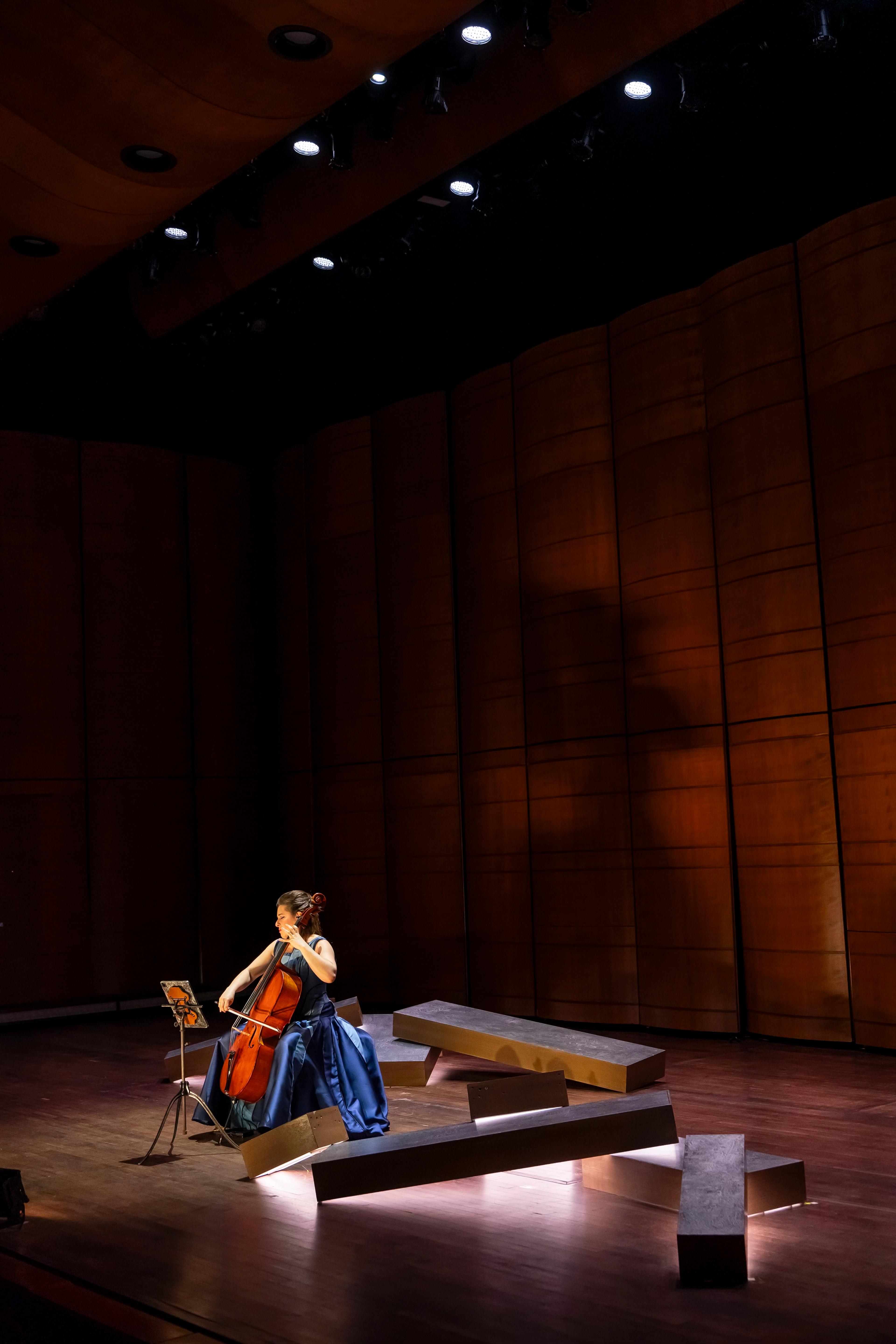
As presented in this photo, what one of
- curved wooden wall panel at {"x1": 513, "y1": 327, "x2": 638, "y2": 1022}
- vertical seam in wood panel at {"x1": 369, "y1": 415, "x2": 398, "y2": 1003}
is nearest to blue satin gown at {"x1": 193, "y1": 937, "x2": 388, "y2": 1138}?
curved wooden wall panel at {"x1": 513, "y1": 327, "x2": 638, "y2": 1022}

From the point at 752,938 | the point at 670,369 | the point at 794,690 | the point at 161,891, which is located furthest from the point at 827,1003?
the point at 161,891

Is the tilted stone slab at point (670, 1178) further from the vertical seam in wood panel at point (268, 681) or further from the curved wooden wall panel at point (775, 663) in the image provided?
the vertical seam in wood panel at point (268, 681)

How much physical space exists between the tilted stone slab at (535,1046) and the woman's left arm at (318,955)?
143 centimetres

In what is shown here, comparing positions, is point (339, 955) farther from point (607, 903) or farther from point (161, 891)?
point (607, 903)

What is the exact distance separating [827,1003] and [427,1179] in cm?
369

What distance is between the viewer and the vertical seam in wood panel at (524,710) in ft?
29.2

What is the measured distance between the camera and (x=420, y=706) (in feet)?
31.9

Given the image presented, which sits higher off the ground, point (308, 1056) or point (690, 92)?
point (690, 92)

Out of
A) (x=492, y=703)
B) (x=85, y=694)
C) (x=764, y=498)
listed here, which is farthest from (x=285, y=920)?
(x=85, y=694)

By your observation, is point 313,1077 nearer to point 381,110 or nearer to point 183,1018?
point 183,1018

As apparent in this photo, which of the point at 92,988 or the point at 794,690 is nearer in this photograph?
the point at 794,690

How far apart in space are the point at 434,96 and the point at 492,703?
4.24 m

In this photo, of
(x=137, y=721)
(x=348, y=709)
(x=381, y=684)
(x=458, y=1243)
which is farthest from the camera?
(x=137, y=721)

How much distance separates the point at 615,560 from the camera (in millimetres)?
8594
